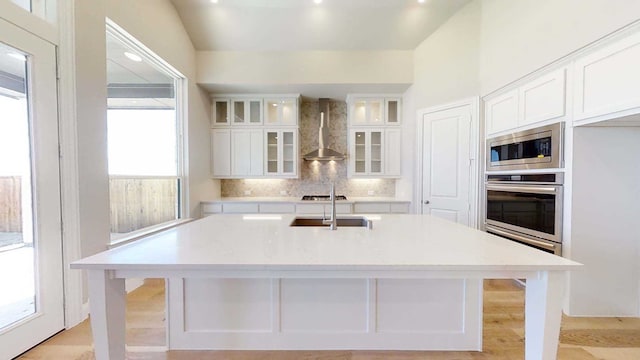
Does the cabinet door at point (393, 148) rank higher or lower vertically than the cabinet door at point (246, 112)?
lower

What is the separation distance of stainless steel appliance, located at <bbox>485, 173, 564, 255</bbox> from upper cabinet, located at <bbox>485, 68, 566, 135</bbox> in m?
0.54

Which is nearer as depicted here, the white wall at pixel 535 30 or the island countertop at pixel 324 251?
the island countertop at pixel 324 251

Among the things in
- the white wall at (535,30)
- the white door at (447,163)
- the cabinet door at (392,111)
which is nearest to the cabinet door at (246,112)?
the cabinet door at (392,111)

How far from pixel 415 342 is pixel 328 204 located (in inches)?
98.7

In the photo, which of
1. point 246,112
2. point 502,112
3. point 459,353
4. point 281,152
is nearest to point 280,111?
point 246,112

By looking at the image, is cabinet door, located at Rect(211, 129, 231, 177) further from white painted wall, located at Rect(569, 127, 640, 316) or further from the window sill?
white painted wall, located at Rect(569, 127, 640, 316)

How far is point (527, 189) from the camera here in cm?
259

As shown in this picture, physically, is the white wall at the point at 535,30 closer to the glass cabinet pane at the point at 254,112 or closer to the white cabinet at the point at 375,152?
the white cabinet at the point at 375,152

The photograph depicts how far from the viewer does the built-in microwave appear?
7.62ft

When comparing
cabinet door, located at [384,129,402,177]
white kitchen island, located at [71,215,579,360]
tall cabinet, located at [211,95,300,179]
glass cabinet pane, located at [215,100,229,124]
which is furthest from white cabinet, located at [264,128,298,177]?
white kitchen island, located at [71,215,579,360]

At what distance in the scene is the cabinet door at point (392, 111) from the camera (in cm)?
443

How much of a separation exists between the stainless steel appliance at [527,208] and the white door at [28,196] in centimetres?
405

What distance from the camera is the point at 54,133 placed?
6.65ft

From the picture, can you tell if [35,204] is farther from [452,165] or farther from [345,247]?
[452,165]
